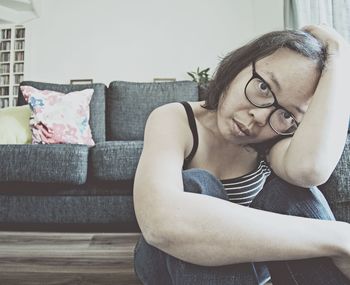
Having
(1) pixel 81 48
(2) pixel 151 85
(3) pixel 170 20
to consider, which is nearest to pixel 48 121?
(2) pixel 151 85

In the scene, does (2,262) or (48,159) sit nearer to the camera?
(2,262)

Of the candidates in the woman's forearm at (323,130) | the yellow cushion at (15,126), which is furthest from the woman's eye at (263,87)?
the yellow cushion at (15,126)

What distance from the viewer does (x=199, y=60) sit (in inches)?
143

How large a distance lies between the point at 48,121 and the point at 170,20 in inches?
85.3

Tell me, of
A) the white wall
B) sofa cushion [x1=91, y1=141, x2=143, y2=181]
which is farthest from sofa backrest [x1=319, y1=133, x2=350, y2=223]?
the white wall

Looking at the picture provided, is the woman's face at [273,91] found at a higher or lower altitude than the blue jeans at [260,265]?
higher

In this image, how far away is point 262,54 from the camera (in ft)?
2.38

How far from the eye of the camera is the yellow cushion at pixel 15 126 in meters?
1.92

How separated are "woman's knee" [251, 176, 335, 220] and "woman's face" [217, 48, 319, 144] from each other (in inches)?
4.8

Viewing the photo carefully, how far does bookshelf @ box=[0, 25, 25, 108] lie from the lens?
3966mm

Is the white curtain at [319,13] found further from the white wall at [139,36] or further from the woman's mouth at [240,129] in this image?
the woman's mouth at [240,129]

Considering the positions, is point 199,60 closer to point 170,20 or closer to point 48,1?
point 170,20

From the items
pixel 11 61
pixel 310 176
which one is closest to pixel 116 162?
pixel 310 176

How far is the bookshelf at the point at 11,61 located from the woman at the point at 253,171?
149 inches
